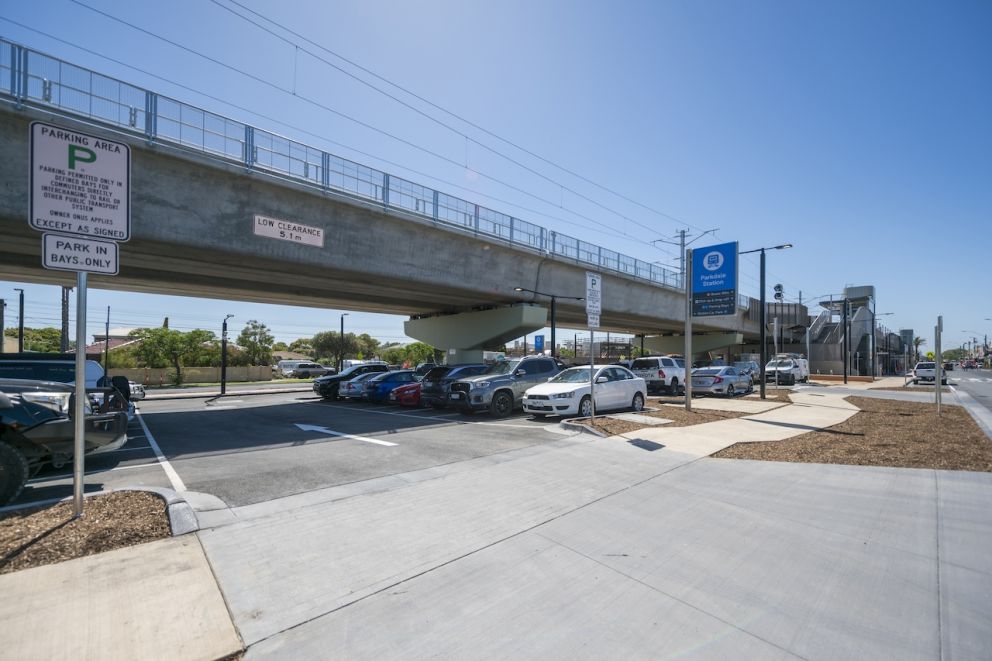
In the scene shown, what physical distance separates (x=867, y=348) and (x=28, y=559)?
7728 centimetres

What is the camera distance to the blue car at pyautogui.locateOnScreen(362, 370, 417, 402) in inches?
772

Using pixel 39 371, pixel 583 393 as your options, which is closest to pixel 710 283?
pixel 583 393

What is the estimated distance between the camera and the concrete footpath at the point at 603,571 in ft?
9.93

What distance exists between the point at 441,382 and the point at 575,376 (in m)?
4.89

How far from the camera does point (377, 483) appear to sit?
21.7 ft

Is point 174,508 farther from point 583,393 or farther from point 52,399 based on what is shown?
point 583,393

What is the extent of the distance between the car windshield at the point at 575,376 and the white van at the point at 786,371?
22.0m

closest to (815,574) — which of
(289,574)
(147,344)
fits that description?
(289,574)

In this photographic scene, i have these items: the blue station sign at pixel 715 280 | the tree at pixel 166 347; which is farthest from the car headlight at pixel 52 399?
the tree at pixel 166 347

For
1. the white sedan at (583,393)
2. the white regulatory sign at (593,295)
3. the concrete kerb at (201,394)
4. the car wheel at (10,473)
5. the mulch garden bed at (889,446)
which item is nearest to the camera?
the car wheel at (10,473)

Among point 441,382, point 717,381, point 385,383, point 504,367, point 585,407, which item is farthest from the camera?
point 717,381

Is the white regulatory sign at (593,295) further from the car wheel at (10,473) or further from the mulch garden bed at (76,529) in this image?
the car wheel at (10,473)

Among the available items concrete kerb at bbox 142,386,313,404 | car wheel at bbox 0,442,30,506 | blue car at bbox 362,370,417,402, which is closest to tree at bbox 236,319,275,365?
concrete kerb at bbox 142,386,313,404

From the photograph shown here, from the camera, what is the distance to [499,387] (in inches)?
585
